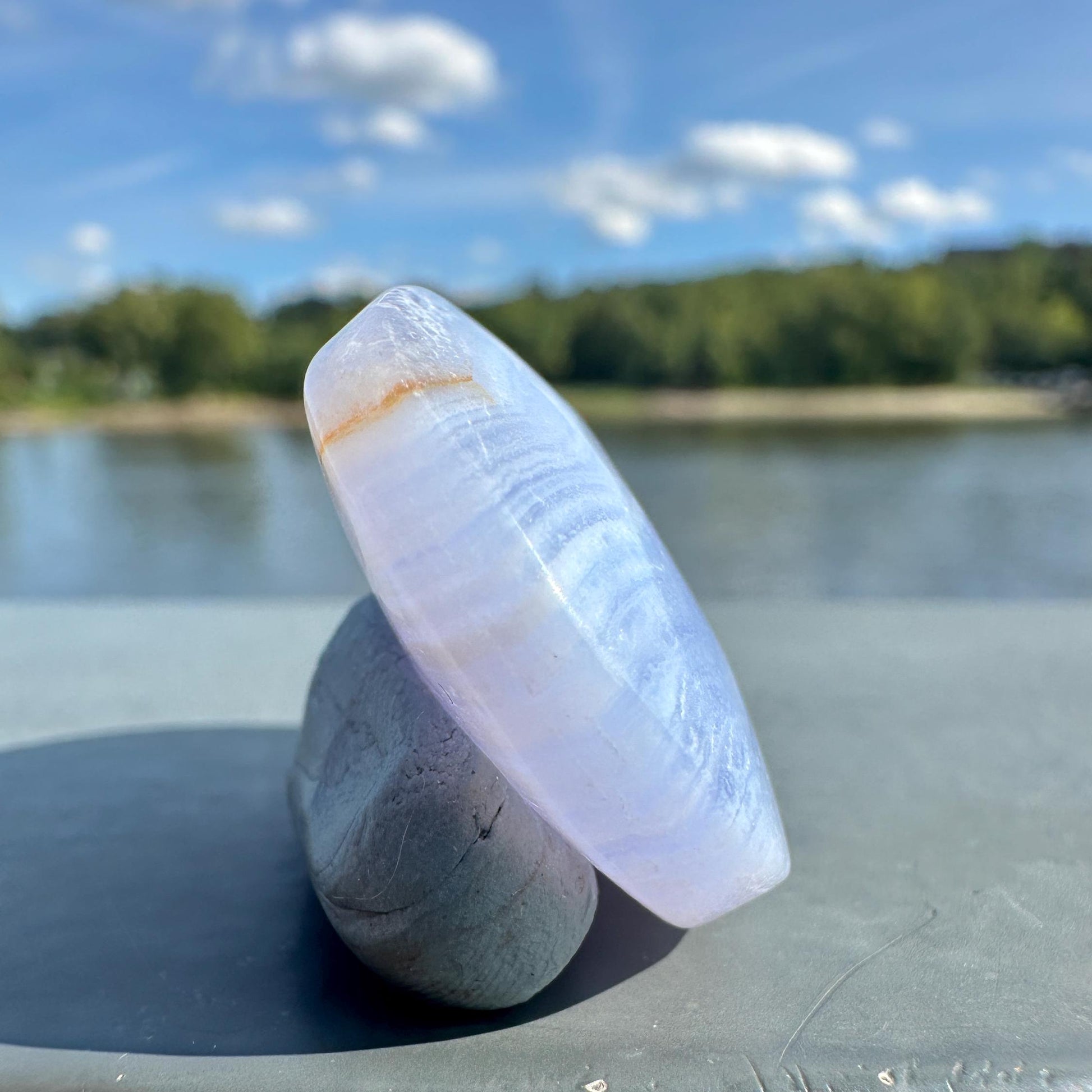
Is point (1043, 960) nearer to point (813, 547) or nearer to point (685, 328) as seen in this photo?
point (813, 547)

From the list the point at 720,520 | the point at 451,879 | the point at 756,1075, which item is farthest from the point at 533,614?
the point at 720,520

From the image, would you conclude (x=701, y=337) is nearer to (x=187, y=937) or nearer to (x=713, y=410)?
(x=713, y=410)

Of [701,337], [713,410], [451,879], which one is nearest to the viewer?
[451,879]

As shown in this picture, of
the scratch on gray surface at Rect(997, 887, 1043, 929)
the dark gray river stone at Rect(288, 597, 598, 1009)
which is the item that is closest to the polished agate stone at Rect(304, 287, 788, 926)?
the dark gray river stone at Rect(288, 597, 598, 1009)

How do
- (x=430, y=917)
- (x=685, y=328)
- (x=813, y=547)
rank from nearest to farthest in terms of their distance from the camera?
(x=430, y=917), (x=813, y=547), (x=685, y=328)

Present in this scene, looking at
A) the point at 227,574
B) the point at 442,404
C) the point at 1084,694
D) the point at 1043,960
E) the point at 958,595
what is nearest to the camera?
the point at 442,404

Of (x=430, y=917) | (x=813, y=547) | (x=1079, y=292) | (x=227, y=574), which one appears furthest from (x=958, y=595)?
(x=1079, y=292)

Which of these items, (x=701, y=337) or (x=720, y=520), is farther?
(x=701, y=337)

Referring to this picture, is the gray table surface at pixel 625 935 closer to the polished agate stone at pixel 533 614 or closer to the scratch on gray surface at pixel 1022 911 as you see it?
the scratch on gray surface at pixel 1022 911
